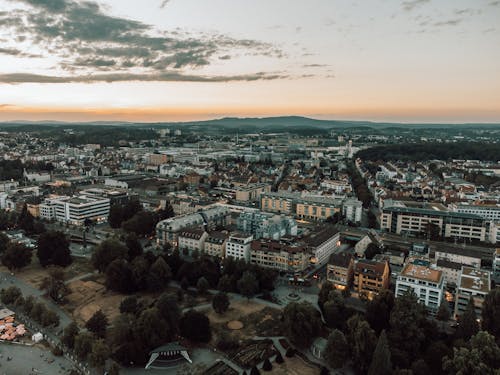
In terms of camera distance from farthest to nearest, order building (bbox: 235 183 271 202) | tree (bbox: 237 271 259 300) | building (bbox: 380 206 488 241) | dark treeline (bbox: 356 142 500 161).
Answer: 1. dark treeline (bbox: 356 142 500 161)
2. building (bbox: 235 183 271 202)
3. building (bbox: 380 206 488 241)
4. tree (bbox: 237 271 259 300)

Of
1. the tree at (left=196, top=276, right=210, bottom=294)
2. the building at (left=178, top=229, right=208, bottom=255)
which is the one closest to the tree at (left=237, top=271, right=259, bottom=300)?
the tree at (left=196, top=276, right=210, bottom=294)

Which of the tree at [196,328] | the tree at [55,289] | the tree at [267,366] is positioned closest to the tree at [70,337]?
the tree at [196,328]

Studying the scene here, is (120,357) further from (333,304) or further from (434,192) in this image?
(434,192)

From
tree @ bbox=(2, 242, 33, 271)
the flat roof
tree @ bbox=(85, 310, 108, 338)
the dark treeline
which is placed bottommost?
tree @ bbox=(85, 310, 108, 338)

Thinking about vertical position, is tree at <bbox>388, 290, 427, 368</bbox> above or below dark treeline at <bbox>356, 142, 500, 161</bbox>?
below

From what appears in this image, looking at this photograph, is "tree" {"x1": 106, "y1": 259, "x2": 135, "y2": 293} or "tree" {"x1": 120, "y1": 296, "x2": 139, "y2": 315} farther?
"tree" {"x1": 106, "y1": 259, "x2": 135, "y2": 293}

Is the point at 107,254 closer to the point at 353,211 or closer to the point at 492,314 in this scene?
the point at 492,314

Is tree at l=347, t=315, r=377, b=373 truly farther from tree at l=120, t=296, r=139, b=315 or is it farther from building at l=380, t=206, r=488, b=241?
building at l=380, t=206, r=488, b=241
